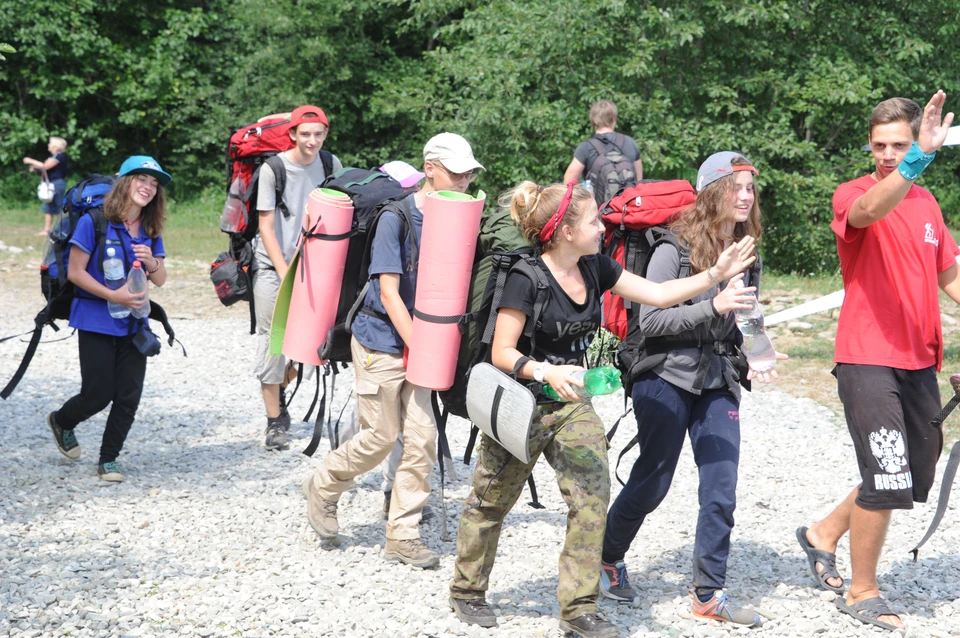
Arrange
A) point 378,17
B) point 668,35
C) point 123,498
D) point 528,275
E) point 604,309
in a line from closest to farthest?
point 528,275, point 604,309, point 123,498, point 668,35, point 378,17

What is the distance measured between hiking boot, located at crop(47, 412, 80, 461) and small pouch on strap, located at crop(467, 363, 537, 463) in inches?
133

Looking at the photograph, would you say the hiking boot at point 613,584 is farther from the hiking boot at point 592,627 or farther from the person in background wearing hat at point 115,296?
the person in background wearing hat at point 115,296

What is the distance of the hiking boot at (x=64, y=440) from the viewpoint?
20.3ft

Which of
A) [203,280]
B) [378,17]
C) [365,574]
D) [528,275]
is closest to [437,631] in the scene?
[365,574]

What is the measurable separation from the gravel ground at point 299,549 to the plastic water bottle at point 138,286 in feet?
3.26

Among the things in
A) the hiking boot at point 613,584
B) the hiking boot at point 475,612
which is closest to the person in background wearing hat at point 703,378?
the hiking boot at point 613,584

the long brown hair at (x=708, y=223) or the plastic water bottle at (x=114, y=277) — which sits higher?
the long brown hair at (x=708, y=223)

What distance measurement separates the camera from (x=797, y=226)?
14367 mm

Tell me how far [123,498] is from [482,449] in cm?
264

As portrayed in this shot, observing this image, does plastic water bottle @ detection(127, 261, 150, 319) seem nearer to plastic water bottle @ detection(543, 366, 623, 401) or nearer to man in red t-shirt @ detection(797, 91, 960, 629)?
plastic water bottle @ detection(543, 366, 623, 401)

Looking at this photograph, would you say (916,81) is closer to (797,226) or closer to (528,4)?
(797,226)

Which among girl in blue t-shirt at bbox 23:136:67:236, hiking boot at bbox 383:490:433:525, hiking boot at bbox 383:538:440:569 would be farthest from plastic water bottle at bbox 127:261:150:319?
girl in blue t-shirt at bbox 23:136:67:236

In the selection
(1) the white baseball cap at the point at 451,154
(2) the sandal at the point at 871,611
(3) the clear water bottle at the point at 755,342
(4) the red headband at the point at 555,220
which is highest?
(1) the white baseball cap at the point at 451,154

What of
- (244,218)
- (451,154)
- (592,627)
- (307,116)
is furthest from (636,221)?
(244,218)
